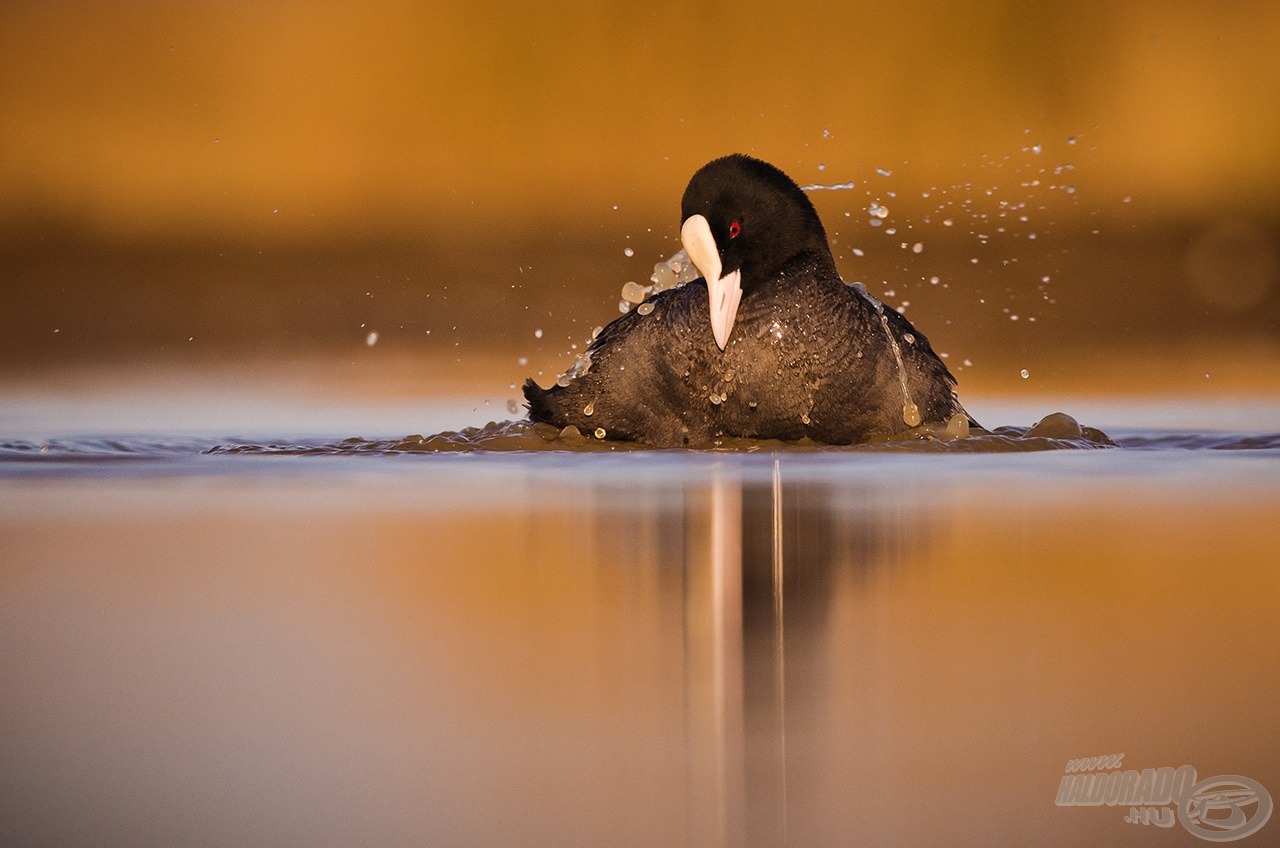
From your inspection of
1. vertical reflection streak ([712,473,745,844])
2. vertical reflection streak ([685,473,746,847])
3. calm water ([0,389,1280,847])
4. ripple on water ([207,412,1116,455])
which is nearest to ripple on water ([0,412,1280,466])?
ripple on water ([207,412,1116,455])

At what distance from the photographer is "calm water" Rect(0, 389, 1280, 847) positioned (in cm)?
117

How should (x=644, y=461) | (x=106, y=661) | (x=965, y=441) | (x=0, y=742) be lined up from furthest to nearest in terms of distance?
(x=965, y=441), (x=644, y=461), (x=106, y=661), (x=0, y=742)

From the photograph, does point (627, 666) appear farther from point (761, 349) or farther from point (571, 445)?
point (571, 445)

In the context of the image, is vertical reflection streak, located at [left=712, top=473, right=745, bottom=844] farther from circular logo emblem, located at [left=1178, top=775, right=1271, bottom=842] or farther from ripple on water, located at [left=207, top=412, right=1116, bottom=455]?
ripple on water, located at [left=207, top=412, right=1116, bottom=455]

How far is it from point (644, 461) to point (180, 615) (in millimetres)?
2416

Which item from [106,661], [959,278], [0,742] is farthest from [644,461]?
[959,278]

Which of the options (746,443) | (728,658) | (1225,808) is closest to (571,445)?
(746,443)

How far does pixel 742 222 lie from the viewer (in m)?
4.71

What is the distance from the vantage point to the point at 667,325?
4789 mm

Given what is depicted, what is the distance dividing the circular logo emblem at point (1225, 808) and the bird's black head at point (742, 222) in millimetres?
3536

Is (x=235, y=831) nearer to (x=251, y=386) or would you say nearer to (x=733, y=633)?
(x=733, y=633)

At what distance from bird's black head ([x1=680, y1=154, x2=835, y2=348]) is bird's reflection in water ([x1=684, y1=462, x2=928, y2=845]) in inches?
61.5

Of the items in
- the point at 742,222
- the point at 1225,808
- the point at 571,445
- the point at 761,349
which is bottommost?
the point at 1225,808

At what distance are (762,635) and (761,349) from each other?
2.87 m
